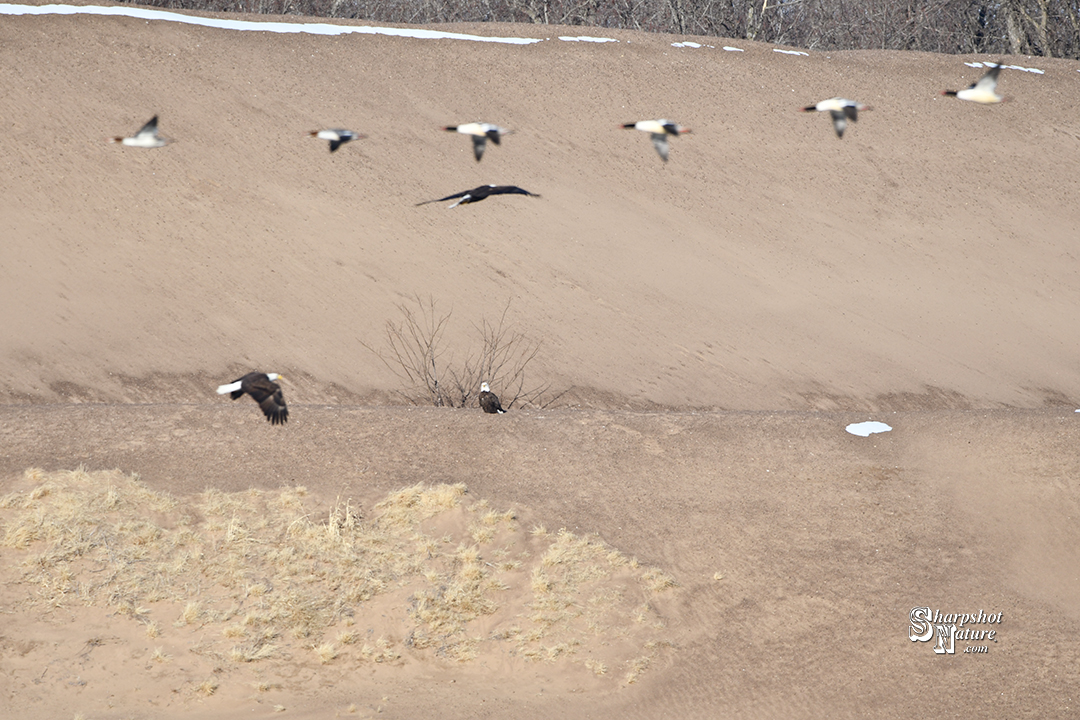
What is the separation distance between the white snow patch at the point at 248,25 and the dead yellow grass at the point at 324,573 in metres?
17.8

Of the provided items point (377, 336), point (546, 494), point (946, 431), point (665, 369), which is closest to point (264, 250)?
point (377, 336)

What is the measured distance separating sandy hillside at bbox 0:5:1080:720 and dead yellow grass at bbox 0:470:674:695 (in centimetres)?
4

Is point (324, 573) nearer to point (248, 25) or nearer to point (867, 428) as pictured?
point (867, 428)

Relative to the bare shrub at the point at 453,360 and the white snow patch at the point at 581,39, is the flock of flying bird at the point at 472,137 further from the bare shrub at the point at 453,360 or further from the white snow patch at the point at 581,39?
the white snow patch at the point at 581,39

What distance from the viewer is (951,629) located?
10641mm

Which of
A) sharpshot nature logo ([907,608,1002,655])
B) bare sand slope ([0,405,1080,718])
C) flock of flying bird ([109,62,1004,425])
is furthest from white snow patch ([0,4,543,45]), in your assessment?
sharpshot nature logo ([907,608,1002,655])

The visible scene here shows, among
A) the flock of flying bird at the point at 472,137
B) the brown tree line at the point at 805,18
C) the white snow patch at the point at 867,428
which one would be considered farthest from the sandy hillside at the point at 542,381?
the brown tree line at the point at 805,18

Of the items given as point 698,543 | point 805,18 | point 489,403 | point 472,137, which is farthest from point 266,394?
point 805,18

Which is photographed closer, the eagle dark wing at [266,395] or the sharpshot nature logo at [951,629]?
the eagle dark wing at [266,395]

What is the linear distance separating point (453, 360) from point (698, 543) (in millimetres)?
9370

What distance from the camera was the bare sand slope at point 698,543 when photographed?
9.78m

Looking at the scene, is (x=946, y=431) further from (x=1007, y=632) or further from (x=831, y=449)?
(x=1007, y=632)

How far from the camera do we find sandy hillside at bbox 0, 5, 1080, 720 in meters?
10.1

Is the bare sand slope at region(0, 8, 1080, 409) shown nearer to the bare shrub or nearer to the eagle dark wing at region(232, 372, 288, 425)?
the bare shrub
